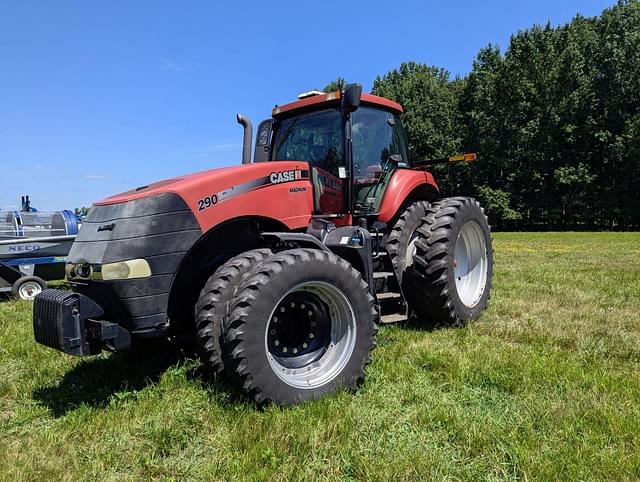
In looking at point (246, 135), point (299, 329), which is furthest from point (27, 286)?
point (299, 329)

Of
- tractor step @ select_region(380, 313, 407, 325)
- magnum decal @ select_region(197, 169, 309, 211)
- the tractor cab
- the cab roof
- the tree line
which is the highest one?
the tree line

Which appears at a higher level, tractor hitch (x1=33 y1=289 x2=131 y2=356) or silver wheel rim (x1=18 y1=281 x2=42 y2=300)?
tractor hitch (x1=33 y1=289 x2=131 y2=356)

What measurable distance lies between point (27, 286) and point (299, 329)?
717 centimetres

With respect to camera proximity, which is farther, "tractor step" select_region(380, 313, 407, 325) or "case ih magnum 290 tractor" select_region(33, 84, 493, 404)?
"tractor step" select_region(380, 313, 407, 325)

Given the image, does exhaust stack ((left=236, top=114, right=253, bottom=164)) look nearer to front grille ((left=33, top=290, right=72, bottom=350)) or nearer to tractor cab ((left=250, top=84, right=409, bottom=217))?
tractor cab ((left=250, top=84, right=409, bottom=217))

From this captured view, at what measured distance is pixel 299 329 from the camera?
145 inches

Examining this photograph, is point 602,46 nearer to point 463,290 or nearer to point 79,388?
point 463,290

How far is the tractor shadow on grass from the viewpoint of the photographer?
11.6 ft

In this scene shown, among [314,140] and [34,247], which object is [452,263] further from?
[34,247]

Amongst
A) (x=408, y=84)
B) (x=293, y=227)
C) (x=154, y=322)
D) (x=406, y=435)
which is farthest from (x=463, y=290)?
(x=408, y=84)

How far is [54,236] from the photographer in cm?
972

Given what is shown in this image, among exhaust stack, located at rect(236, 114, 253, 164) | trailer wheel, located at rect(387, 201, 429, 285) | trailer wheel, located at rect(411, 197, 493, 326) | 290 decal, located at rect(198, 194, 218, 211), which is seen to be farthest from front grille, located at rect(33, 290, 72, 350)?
trailer wheel, located at rect(411, 197, 493, 326)

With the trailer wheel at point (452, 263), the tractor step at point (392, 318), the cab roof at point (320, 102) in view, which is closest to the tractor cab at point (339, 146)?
the cab roof at point (320, 102)

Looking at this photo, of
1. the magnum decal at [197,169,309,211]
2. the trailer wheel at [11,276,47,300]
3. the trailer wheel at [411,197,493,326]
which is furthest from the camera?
the trailer wheel at [11,276,47,300]
